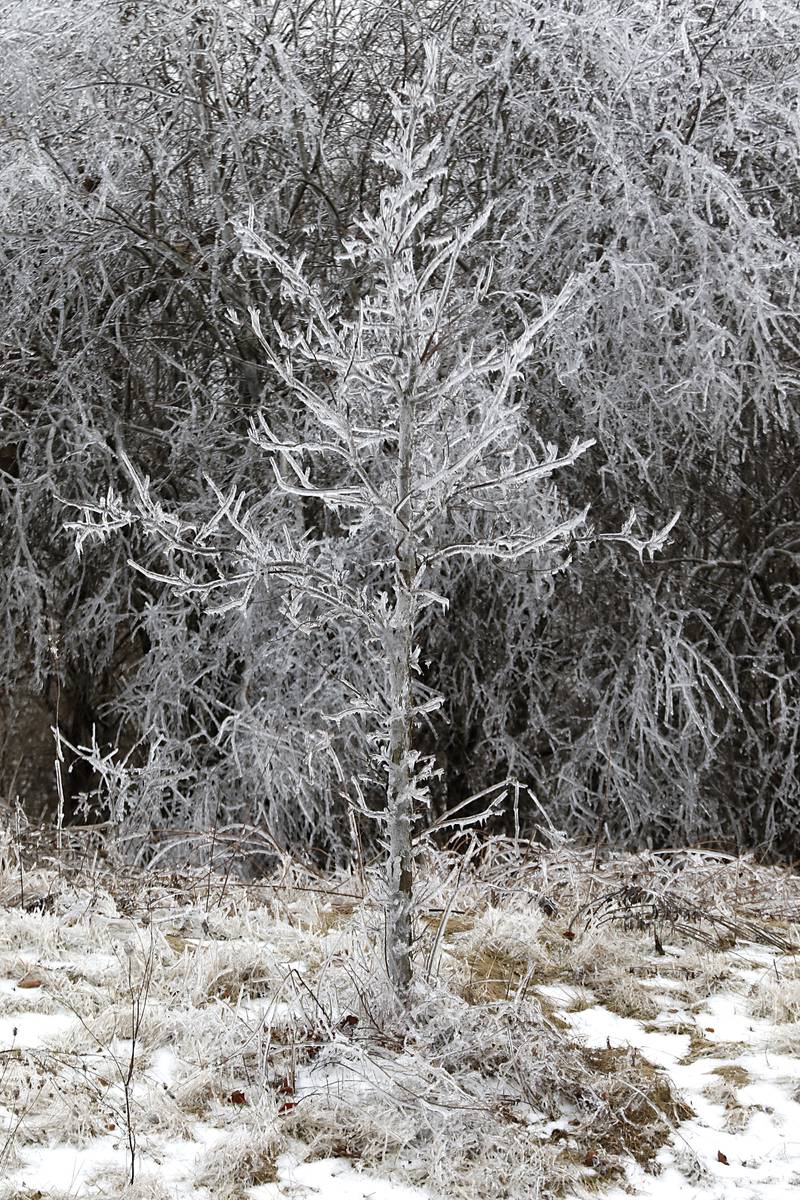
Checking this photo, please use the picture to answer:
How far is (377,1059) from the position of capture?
2.88m

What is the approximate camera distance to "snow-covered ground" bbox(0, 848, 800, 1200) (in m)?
2.54

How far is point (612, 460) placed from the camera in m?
5.99

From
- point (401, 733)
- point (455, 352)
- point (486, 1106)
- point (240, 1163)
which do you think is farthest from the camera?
point (455, 352)

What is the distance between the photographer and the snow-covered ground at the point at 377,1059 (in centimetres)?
254

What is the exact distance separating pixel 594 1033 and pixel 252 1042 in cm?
93

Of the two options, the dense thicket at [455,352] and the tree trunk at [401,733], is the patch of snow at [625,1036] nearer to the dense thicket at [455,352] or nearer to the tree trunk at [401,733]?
the tree trunk at [401,733]

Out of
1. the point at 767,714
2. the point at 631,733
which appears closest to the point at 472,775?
the point at 631,733

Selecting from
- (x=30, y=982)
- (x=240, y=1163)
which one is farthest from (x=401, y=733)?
(x=30, y=982)

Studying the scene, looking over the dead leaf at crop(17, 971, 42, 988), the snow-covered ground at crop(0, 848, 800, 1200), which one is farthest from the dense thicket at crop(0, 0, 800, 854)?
the dead leaf at crop(17, 971, 42, 988)

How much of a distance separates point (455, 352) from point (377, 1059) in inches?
142

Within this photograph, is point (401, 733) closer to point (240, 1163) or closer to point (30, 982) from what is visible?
point (240, 1163)

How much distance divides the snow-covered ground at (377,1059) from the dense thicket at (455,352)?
2.17 meters

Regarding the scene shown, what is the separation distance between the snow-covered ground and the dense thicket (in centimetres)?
217

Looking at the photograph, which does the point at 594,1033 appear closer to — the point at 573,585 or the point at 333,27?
the point at 573,585
